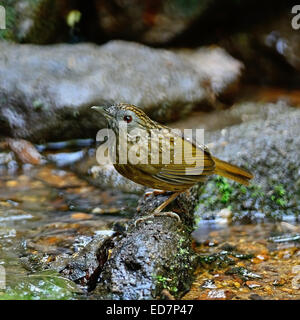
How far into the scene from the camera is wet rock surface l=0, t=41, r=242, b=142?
6.39m

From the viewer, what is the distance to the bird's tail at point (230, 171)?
4352 mm

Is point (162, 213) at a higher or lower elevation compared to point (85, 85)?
lower

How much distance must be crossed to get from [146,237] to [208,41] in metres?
5.48

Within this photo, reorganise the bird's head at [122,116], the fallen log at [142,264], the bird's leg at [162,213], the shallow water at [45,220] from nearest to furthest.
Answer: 1. the fallen log at [142,264]
2. the shallow water at [45,220]
3. the bird's head at [122,116]
4. the bird's leg at [162,213]

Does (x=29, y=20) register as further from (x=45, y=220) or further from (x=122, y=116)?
(x=122, y=116)

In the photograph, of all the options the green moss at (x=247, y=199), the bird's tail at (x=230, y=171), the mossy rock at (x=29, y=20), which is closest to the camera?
the bird's tail at (x=230, y=171)

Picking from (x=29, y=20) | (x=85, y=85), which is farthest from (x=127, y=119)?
(x=29, y=20)

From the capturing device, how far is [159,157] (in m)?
3.82

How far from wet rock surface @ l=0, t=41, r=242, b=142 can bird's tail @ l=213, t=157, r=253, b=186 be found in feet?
8.10

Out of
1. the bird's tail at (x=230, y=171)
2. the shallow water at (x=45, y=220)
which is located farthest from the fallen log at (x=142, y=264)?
the bird's tail at (x=230, y=171)

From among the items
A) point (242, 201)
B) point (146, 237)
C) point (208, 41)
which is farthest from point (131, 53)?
point (146, 237)

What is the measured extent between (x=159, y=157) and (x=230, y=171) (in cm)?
90

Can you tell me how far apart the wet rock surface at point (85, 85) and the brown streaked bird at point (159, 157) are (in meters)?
2.65

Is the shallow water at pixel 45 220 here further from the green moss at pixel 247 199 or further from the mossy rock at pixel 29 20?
the mossy rock at pixel 29 20
